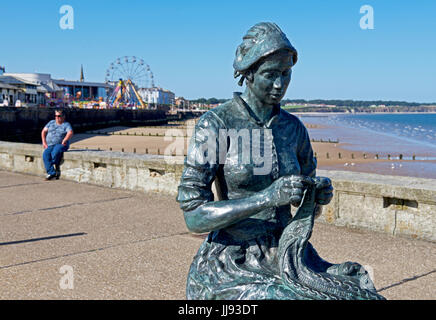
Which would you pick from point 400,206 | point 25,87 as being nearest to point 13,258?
point 400,206

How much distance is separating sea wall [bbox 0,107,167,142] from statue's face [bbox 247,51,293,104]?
2888 cm

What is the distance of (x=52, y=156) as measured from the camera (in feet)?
35.5

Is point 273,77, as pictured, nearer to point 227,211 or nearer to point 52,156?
point 227,211

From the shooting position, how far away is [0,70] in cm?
7125

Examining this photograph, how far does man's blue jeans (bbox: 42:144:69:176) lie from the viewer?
1077 cm

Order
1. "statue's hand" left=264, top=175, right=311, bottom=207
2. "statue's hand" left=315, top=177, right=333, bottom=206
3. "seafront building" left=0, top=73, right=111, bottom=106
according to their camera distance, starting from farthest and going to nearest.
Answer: "seafront building" left=0, top=73, right=111, bottom=106, "statue's hand" left=315, top=177, right=333, bottom=206, "statue's hand" left=264, top=175, right=311, bottom=207

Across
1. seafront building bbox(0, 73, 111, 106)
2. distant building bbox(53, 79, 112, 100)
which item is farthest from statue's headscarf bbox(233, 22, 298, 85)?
distant building bbox(53, 79, 112, 100)

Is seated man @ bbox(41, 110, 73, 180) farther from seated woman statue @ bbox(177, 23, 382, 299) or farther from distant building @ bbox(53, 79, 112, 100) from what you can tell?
distant building @ bbox(53, 79, 112, 100)

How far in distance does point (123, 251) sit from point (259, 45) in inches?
150

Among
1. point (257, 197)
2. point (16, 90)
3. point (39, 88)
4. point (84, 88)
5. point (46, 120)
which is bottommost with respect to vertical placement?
point (257, 197)

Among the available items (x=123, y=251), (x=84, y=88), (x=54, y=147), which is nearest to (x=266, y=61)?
(x=123, y=251)

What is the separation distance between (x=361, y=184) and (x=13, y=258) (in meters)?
4.22

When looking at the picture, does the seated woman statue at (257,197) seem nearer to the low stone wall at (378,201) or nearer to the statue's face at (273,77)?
the statue's face at (273,77)
